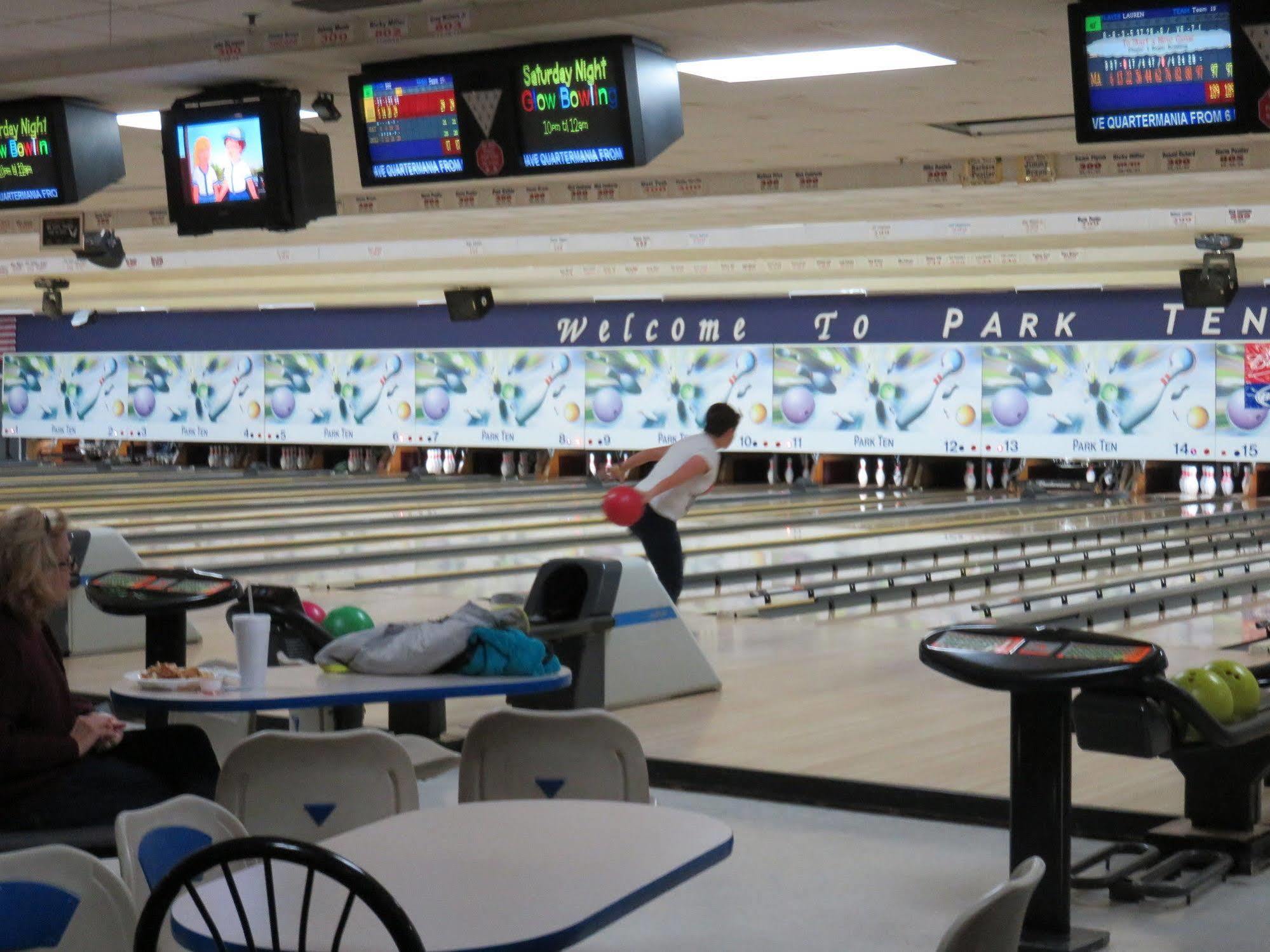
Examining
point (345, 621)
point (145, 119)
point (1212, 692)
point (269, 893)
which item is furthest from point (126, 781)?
point (145, 119)

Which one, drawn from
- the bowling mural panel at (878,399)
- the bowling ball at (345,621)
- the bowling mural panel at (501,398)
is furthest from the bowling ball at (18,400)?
the bowling ball at (345,621)

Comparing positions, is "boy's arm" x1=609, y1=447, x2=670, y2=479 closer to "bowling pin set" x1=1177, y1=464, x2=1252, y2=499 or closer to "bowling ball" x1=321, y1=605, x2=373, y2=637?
"bowling ball" x1=321, y1=605, x2=373, y2=637

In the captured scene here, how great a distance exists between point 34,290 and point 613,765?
15.6 metres

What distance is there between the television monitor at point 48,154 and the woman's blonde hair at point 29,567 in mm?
3388

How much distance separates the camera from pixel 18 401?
69.2 feet

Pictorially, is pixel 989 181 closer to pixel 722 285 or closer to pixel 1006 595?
pixel 1006 595

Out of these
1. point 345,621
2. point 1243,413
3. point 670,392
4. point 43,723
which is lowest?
point 1243,413

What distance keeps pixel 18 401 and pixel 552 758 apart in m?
19.4

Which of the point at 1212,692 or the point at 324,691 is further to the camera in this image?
the point at 1212,692

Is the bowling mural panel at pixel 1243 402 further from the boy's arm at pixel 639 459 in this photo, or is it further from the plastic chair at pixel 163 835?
the plastic chair at pixel 163 835

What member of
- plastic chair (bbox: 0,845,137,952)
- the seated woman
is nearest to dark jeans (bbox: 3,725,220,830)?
the seated woman

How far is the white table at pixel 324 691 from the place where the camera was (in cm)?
322

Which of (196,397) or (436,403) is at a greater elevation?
(196,397)

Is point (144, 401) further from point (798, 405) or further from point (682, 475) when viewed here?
point (682, 475)
